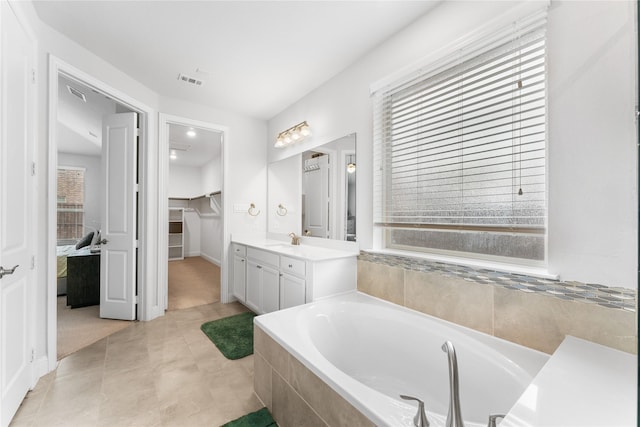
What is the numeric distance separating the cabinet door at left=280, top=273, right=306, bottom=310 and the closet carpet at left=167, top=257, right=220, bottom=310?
151 centimetres

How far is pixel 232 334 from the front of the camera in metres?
2.50

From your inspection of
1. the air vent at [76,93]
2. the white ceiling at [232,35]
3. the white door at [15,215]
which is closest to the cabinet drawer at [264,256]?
the white door at [15,215]

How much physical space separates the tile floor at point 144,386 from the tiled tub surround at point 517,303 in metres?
1.24

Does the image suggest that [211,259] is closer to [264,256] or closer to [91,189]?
[91,189]

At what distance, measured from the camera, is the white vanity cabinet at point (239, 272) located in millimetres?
3135

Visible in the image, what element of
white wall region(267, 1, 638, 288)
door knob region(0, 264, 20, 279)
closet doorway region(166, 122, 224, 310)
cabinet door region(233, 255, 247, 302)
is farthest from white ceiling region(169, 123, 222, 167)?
white wall region(267, 1, 638, 288)

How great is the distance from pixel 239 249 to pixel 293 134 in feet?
5.00

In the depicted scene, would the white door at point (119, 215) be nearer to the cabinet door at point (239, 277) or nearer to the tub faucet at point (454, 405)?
the cabinet door at point (239, 277)

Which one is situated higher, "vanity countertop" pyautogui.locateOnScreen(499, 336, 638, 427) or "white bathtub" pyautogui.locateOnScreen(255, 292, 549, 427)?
"vanity countertop" pyautogui.locateOnScreen(499, 336, 638, 427)

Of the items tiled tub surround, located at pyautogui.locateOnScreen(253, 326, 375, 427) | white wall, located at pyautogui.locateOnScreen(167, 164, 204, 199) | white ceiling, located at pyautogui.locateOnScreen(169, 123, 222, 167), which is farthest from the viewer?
white wall, located at pyautogui.locateOnScreen(167, 164, 204, 199)

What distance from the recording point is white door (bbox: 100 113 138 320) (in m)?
2.78

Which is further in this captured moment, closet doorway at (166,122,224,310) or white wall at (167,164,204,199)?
white wall at (167,164,204,199)

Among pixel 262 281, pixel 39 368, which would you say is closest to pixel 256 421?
pixel 262 281

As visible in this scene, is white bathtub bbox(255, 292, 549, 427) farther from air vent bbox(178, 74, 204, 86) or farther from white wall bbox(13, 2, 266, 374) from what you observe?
air vent bbox(178, 74, 204, 86)
